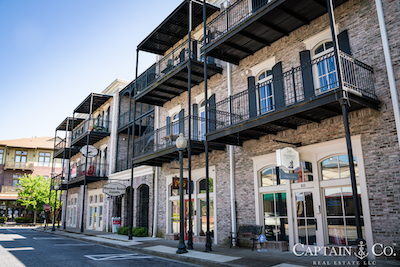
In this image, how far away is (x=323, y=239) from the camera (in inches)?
347

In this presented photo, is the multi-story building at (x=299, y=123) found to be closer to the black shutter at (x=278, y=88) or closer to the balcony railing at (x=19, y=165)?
the black shutter at (x=278, y=88)

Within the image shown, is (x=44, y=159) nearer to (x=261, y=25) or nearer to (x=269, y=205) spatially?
(x=269, y=205)

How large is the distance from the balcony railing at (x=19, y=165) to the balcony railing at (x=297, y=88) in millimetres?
42095

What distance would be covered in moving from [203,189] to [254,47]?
6425mm

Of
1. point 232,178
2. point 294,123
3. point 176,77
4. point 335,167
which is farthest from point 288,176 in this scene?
point 176,77

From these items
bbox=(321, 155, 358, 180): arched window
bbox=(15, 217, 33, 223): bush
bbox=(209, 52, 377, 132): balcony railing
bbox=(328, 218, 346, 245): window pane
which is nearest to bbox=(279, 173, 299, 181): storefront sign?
bbox=(321, 155, 358, 180): arched window

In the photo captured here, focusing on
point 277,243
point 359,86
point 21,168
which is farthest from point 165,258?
point 21,168

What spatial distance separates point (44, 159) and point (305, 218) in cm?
4757

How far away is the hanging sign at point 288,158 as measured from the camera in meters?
8.92

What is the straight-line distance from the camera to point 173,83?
49.7 ft

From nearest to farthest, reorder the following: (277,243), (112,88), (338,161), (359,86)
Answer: (359,86) < (338,161) < (277,243) < (112,88)

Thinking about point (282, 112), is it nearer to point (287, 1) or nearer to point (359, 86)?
point (359, 86)

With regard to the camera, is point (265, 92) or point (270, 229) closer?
point (270, 229)

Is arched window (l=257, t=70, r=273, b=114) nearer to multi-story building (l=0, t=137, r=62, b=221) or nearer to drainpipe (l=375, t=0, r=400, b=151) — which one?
drainpipe (l=375, t=0, r=400, b=151)
